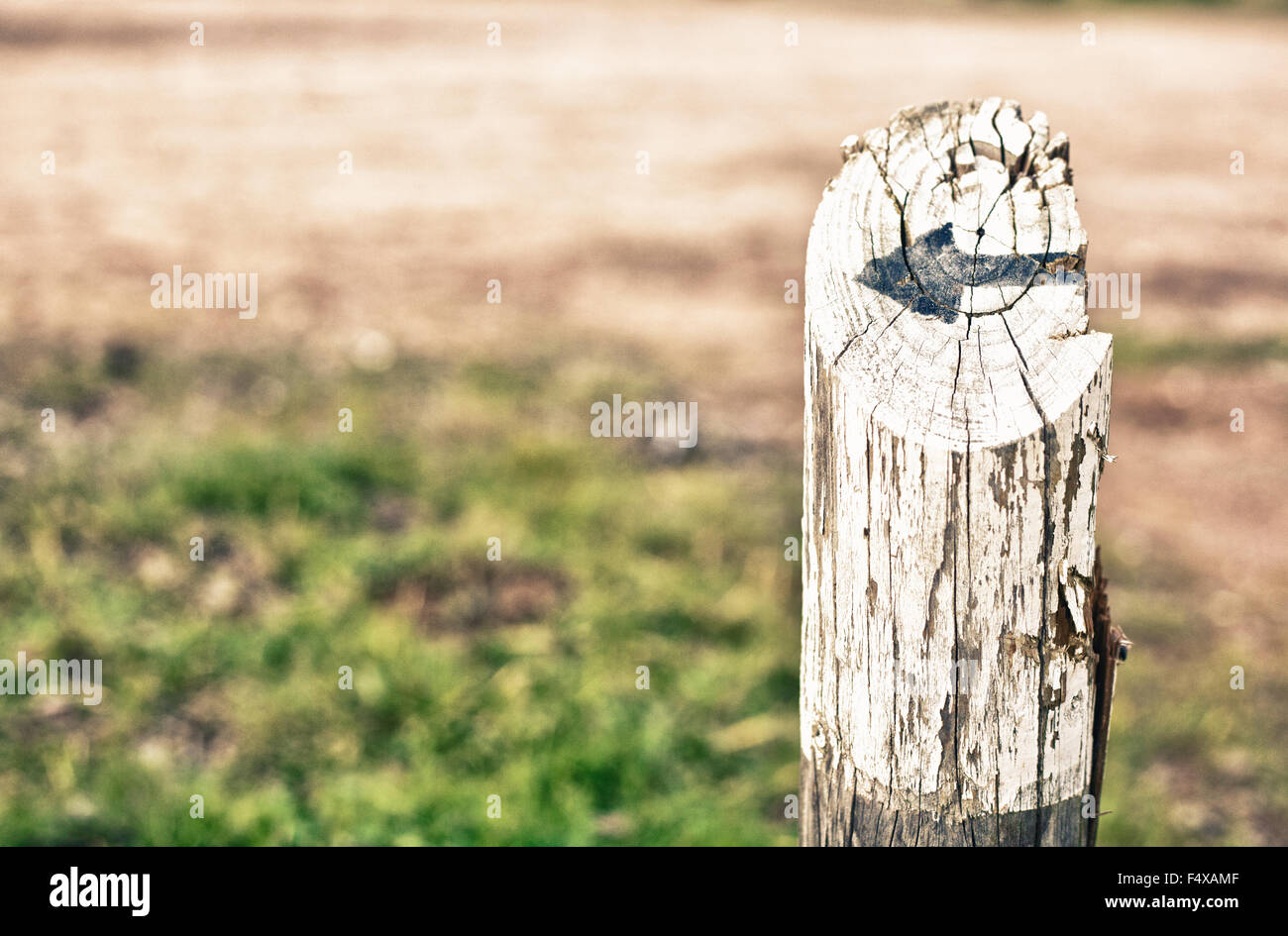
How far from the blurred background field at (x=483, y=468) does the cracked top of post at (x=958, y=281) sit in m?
2.03

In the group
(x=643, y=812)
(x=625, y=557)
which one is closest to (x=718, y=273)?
(x=625, y=557)

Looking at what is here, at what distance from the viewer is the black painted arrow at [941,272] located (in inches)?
62.1

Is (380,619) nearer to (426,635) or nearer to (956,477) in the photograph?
(426,635)

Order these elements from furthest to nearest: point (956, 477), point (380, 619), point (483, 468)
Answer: point (483, 468) → point (380, 619) → point (956, 477)

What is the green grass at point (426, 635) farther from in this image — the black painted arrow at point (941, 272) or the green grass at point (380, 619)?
the black painted arrow at point (941, 272)

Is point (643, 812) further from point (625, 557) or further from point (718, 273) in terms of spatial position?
point (718, 273)

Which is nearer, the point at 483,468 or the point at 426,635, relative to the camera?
the point at 426,635

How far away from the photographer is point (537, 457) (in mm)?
4887

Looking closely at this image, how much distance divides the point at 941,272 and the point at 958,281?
3cm

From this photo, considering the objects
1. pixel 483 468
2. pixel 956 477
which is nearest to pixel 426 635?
pixel 483 468

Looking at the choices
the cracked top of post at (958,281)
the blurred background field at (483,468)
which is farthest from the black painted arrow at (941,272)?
the blurred background field at (483,468)

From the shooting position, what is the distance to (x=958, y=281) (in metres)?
1.59

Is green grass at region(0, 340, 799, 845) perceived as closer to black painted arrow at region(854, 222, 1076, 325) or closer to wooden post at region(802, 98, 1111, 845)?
wooden post at region(802, 98, 1111, 845)

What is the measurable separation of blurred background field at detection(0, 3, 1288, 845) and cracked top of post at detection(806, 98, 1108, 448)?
2.03 m
